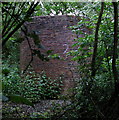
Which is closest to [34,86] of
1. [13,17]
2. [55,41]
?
[55,41]

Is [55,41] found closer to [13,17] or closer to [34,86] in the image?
[34,86]

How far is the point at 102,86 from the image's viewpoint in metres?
1.99

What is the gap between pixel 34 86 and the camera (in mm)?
4547

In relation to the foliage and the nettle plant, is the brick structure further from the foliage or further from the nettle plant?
the foliage

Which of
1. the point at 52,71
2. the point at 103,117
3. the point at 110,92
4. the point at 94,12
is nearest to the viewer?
the point at 103,117

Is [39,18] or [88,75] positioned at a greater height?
[39,18]

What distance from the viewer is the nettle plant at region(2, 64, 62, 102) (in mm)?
4238

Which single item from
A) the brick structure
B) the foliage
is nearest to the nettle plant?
the brick structure

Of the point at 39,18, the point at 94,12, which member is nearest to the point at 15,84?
the point at 39,18

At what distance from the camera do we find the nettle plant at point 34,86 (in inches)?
167

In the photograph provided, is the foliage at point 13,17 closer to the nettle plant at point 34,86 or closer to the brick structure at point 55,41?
the nettle plant at point 34,86

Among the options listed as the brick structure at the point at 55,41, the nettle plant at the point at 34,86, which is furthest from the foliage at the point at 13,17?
the brick structure at the point at 55,41

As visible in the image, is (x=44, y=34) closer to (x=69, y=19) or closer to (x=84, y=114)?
(x=69, y=19)

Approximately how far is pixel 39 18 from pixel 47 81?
1.74m
